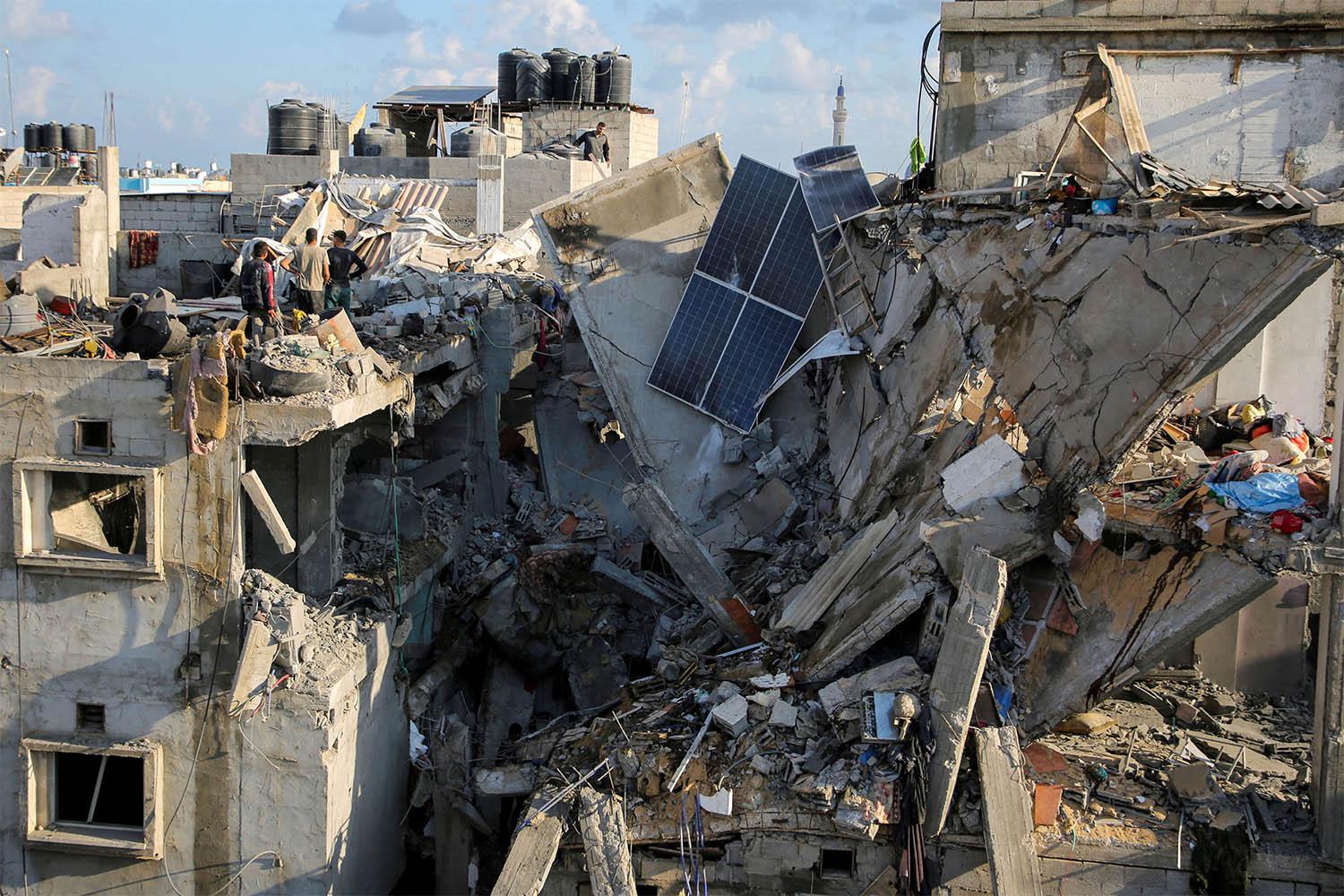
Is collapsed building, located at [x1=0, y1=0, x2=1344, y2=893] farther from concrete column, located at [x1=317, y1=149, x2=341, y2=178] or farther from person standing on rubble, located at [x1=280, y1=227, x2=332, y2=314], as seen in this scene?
concrete column, located at [x1=317, y1=149, x2=341, y2=178]

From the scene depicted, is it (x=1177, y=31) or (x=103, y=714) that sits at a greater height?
(x=1177, y=31)

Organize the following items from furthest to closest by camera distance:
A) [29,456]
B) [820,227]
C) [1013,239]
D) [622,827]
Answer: [820,227], [1013,239], [29,456], [622,827]

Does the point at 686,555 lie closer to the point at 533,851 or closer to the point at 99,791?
the point at 533,851

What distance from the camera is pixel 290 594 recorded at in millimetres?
11406

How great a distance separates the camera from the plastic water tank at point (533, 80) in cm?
3073

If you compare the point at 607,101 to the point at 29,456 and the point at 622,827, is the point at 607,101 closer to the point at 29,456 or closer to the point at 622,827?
the point at 29,456

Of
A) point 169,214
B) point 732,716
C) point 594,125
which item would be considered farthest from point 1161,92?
point 169,214

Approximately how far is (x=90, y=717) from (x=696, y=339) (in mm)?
7838

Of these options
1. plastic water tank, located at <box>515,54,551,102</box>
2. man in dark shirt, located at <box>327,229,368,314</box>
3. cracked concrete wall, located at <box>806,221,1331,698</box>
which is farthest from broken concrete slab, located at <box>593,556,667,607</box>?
plastic water tank, located at <box>515,54,551,102</box>

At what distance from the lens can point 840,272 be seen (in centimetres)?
1516

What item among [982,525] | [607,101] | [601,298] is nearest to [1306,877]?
[982,525]

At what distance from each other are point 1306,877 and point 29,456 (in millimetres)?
11047

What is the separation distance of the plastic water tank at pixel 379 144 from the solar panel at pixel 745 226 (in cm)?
1513

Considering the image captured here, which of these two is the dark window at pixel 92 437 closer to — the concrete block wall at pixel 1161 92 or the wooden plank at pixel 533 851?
the wooden plank at pixel 533 851
